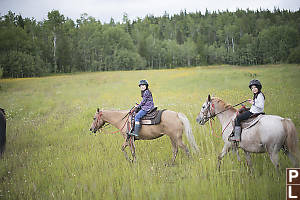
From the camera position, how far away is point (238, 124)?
428 centimetres

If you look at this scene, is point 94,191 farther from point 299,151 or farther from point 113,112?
point 299,151

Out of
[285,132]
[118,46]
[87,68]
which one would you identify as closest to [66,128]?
[285,132]

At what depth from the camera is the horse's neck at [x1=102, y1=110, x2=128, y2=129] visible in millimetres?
5980

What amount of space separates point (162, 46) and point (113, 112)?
61.7 metres

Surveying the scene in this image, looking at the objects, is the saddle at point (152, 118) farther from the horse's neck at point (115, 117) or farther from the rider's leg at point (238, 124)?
the rider's leg at point (238, 124)

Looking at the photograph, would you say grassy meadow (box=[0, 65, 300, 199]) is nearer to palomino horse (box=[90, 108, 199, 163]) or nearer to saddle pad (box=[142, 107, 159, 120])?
palomino horse (box=[90, 108, 199, 163])

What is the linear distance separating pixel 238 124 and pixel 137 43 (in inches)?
2499

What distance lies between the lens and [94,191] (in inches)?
147

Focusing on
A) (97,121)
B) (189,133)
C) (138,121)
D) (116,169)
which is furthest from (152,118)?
(97,121)

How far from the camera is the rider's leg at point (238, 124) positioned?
13.7 ft

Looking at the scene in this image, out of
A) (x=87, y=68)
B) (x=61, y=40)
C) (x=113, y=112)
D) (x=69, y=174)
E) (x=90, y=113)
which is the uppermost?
(x=61, y=40)

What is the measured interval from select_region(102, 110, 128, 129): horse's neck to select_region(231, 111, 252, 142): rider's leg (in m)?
3.36

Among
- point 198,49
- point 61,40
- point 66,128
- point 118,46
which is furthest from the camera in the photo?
point 198,49

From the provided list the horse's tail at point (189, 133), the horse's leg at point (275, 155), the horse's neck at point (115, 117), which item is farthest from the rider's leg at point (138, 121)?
the horse's leg at point (275, 155)
